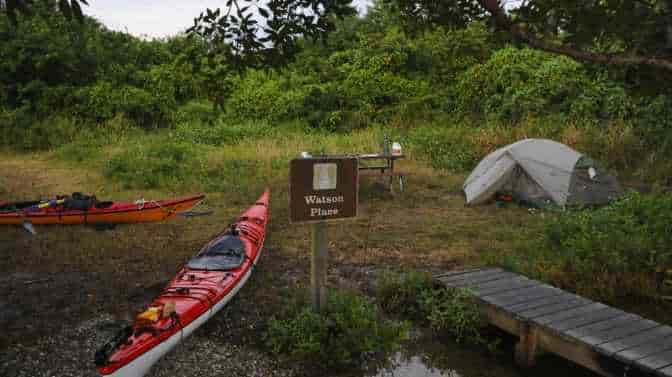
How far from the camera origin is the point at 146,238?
8.27 metres

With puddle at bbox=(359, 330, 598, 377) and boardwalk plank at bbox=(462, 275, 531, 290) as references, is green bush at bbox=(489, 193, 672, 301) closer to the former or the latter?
boardwalk plank at bbox=(462, 275, 531, 290)

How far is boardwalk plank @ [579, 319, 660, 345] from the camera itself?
4120mm

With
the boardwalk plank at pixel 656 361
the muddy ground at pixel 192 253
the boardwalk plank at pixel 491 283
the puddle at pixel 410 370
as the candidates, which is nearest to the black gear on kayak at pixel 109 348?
the muddy ground at pixel 192 253

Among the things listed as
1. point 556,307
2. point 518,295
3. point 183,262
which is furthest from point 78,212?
point 556,307

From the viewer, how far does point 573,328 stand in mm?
4324

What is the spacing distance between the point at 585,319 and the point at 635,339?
414 mm

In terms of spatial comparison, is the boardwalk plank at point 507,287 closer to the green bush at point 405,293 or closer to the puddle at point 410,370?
the green bush at point 405,293

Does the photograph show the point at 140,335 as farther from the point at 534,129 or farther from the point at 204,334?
the point at 534,129

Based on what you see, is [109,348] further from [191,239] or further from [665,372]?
[191,239]

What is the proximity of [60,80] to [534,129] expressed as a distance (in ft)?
54.2

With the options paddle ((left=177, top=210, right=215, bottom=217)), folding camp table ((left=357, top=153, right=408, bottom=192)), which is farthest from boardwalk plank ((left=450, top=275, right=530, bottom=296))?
paddle ((left=177, top=210, right=215, bottom=217))

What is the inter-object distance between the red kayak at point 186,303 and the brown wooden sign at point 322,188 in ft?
4.20

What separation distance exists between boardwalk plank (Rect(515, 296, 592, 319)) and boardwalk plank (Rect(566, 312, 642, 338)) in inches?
13.4

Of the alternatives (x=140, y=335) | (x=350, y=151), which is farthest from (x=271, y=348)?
(x=350, y=151)
